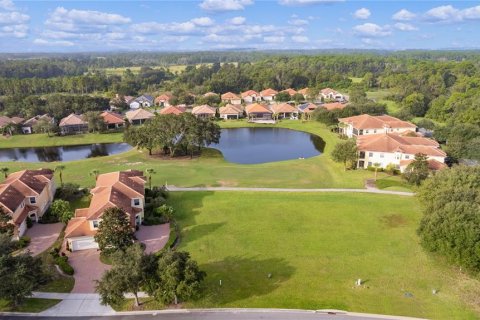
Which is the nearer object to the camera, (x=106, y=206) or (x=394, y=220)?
(x=106, y=206)

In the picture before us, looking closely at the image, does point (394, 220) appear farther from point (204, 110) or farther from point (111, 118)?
point (111, 118)

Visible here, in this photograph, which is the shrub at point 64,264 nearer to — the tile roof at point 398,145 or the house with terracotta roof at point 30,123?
the tile roof at point 398,145

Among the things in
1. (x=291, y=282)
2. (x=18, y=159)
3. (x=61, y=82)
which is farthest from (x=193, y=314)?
(x=61, y=82)

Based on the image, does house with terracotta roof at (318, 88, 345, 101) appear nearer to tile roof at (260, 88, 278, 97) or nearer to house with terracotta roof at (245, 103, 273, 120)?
tile roof at (260, 88, 278, 97)

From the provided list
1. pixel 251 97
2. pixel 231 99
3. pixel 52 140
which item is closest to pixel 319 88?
pixel 251 97

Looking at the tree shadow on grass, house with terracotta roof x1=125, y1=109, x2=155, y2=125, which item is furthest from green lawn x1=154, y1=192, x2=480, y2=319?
house with terracotta roof x1=125, y1=109, x2=155, y2=125

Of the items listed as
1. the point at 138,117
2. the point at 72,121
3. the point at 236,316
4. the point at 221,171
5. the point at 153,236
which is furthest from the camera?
the point at 138,117
